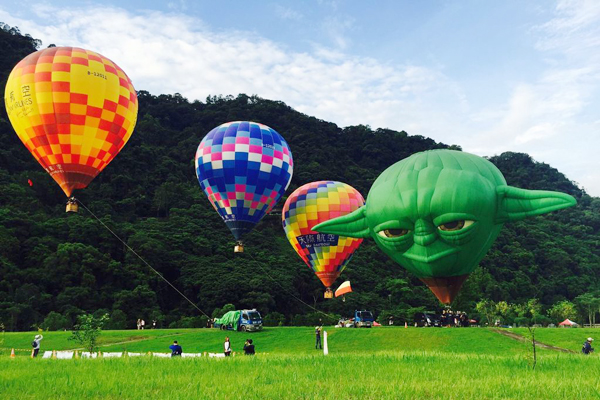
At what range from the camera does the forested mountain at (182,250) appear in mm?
56094

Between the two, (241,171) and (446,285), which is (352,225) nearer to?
(446,285)

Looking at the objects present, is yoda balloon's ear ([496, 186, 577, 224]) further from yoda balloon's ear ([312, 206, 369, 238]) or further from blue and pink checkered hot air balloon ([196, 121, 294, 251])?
blue and pink checkered hot air balloon ([196, 121, 294, 251])

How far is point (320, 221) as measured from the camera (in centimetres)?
3016

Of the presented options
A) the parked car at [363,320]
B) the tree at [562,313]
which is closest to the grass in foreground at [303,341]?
the parked car at [363,320]

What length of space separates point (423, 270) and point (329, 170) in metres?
90.0

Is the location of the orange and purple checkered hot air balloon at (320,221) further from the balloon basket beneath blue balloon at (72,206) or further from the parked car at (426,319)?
the parked car at (426,319)

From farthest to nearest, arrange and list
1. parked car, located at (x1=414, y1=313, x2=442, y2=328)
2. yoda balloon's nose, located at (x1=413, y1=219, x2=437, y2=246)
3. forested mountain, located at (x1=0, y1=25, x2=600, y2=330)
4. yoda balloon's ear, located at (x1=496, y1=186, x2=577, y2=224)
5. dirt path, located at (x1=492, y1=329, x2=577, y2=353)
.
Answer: forested mountain, located at (x1=0, y1=25, x2=600, y2=330) < parked car, located at (x1=414, y1=313, x2=442, y2=328) < dirt path, located at (x1=492, y1=329, x2=577, y2=353) < yoda balloon's ear, located at (x1=496, y1=186, x2=577, y2=224) < yoda balloon's nose, located at (x1=413, y1=219, x2=437, y2=246)

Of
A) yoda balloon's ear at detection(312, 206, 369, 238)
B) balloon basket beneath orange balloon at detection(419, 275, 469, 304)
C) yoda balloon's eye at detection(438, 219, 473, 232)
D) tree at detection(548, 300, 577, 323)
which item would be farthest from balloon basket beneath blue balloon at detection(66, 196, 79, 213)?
tree at detection(548, 300, 577, 323)

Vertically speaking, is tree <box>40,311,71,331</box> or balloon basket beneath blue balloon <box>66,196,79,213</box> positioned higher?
balloon basket beneath blue balloon <box>66,196,79,213</box>

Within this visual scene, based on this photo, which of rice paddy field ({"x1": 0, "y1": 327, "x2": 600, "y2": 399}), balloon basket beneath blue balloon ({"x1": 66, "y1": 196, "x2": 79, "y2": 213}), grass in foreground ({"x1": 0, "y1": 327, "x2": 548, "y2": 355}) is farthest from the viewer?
grass in foreground ({"x1": 0, "y1": 327, "x2": 548, "y2": 355})

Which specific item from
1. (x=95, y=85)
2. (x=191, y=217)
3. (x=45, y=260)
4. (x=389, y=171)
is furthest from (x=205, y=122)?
(x=389, y=171)

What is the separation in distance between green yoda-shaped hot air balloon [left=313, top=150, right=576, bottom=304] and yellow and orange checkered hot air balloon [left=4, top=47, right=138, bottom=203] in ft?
45.2

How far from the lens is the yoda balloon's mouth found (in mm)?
13844

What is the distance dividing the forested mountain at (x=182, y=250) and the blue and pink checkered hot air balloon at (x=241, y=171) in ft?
55.8
